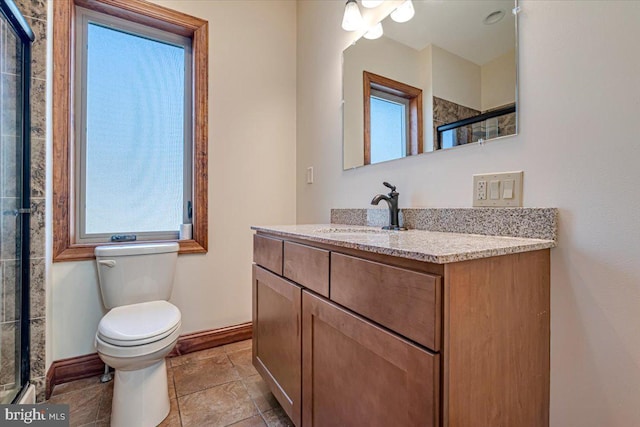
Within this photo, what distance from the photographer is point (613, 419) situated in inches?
32.1

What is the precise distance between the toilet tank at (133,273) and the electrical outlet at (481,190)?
5.45 feet

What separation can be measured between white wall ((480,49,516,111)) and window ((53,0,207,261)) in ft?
5.45

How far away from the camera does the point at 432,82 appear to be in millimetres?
1335

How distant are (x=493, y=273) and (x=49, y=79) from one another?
2.13 meters

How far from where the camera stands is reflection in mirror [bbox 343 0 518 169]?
1.08 metres

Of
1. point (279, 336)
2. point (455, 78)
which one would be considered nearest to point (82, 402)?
point (279, 336)

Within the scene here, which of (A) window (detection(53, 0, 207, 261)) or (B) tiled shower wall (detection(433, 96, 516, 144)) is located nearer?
(B) tiled shower wall (detection(433, 96, 516, 144))

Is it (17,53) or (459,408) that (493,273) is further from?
(17,53)

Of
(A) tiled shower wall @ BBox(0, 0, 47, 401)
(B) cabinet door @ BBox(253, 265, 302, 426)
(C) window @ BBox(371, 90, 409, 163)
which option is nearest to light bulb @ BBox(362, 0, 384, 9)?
(C) window @ BBox(371, 90, 409, 163)

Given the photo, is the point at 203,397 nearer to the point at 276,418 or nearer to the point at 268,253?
the point at 276,418

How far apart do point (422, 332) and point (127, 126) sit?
2076 mm

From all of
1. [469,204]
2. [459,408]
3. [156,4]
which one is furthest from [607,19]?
[156,4]

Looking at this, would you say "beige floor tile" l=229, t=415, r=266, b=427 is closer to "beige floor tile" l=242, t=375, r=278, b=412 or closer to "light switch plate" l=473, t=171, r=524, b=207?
"beige floor tile" l=242, t=375, r=278, b=412

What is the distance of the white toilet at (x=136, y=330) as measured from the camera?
1.25m
